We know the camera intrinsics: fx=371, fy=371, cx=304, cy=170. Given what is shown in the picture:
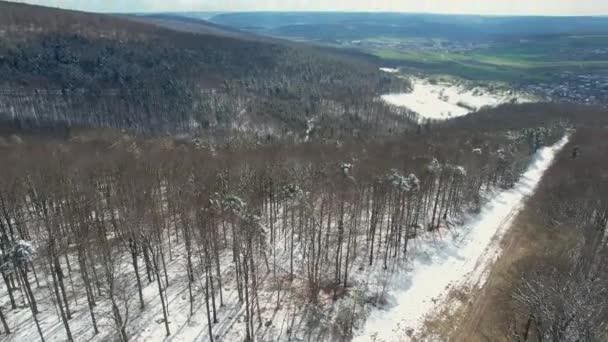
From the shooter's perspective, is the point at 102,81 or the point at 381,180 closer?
the point at 381,180

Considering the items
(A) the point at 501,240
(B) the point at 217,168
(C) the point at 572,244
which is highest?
(B) the point at 217,168

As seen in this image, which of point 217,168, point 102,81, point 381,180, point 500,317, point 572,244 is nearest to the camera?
point 500,317

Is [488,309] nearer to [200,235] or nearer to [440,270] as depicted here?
[440,270]

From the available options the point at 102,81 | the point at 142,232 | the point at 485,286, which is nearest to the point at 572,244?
the point at 485,286

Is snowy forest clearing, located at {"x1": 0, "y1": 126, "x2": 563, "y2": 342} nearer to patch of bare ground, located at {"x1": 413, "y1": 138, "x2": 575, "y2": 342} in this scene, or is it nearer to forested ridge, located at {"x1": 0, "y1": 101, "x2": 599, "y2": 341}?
forested ridge, located at {"x1": 0, "y1": 101, "x2": 599, "y2": 341}

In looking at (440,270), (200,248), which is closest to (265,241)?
(200,248)

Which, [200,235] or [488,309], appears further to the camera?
[488,309]

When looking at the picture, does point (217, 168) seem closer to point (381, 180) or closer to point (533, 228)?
point (381, 180)

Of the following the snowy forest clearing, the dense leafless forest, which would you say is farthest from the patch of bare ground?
the snowy forest clearing

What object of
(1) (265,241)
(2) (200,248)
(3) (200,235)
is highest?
(3) (200,235)
